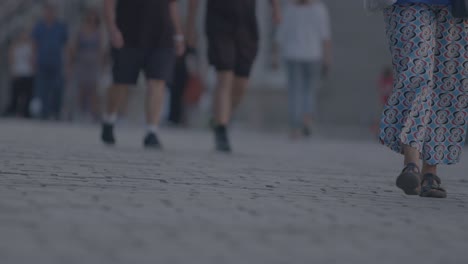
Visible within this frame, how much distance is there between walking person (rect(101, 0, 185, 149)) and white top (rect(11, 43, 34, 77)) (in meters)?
12.8

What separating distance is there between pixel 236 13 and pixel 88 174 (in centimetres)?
364

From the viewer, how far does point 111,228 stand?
4.36 metres

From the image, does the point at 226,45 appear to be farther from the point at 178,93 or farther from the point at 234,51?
→ the point at 178,93

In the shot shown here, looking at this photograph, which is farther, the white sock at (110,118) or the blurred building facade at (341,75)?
the blurred building facade at (341,75)

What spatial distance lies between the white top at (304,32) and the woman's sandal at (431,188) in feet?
29.2

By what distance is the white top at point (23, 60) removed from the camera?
74.9ft

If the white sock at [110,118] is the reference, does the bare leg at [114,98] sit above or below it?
above

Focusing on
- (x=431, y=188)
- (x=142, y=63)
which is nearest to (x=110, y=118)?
(x=142, y=63)

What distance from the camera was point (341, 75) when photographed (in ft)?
74.6

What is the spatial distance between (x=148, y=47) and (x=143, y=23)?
196mm

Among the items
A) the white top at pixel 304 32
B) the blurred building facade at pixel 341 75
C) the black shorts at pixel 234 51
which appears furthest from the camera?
the blurred building facade at pixel 341 75

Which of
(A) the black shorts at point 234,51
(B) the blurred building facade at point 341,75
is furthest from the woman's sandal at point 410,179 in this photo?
(B) the blurred building facade at point 341,75

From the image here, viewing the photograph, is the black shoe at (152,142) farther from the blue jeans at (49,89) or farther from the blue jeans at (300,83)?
the blue jeans at (49,89)

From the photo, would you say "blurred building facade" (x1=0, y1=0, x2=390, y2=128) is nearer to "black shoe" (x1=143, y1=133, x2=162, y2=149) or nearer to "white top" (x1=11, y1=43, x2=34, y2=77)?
"white top" (x1=11, y1=43, x2=34, y2=77)
